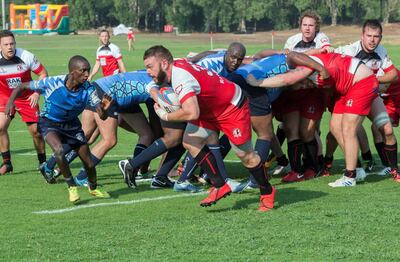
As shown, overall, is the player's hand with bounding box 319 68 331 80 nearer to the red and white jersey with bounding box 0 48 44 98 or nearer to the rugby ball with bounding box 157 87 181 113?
the rugby ball with bounding box 157 87 181 113

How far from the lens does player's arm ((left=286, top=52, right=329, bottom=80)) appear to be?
9.48 metres

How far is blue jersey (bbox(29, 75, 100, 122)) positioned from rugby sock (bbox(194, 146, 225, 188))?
1.61 m

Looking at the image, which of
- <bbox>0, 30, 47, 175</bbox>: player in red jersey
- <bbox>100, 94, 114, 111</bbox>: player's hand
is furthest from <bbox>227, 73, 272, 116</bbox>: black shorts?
<bbox>0, 30, 47, 175</bbox>: player in red jersey

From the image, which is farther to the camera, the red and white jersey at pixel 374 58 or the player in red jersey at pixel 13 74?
the player in red jersey at pixel 13 74

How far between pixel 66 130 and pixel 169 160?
1464 mm

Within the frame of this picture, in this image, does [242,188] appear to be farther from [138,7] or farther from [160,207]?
[138,7]

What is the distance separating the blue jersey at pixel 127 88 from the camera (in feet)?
33.8

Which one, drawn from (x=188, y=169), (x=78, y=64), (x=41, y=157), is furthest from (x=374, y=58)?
(x=41, y=157)

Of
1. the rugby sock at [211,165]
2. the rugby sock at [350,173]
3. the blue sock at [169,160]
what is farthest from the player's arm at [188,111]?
the rugby sock at [350,173]

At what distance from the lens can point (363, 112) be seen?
10.2m

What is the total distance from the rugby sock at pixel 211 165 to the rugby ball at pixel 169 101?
28.1 inches

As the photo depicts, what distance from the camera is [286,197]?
9.53 meters

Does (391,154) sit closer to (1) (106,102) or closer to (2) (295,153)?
(2) (295,153)

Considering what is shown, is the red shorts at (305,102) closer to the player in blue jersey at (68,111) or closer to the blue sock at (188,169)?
the blue sock at (188,169)
